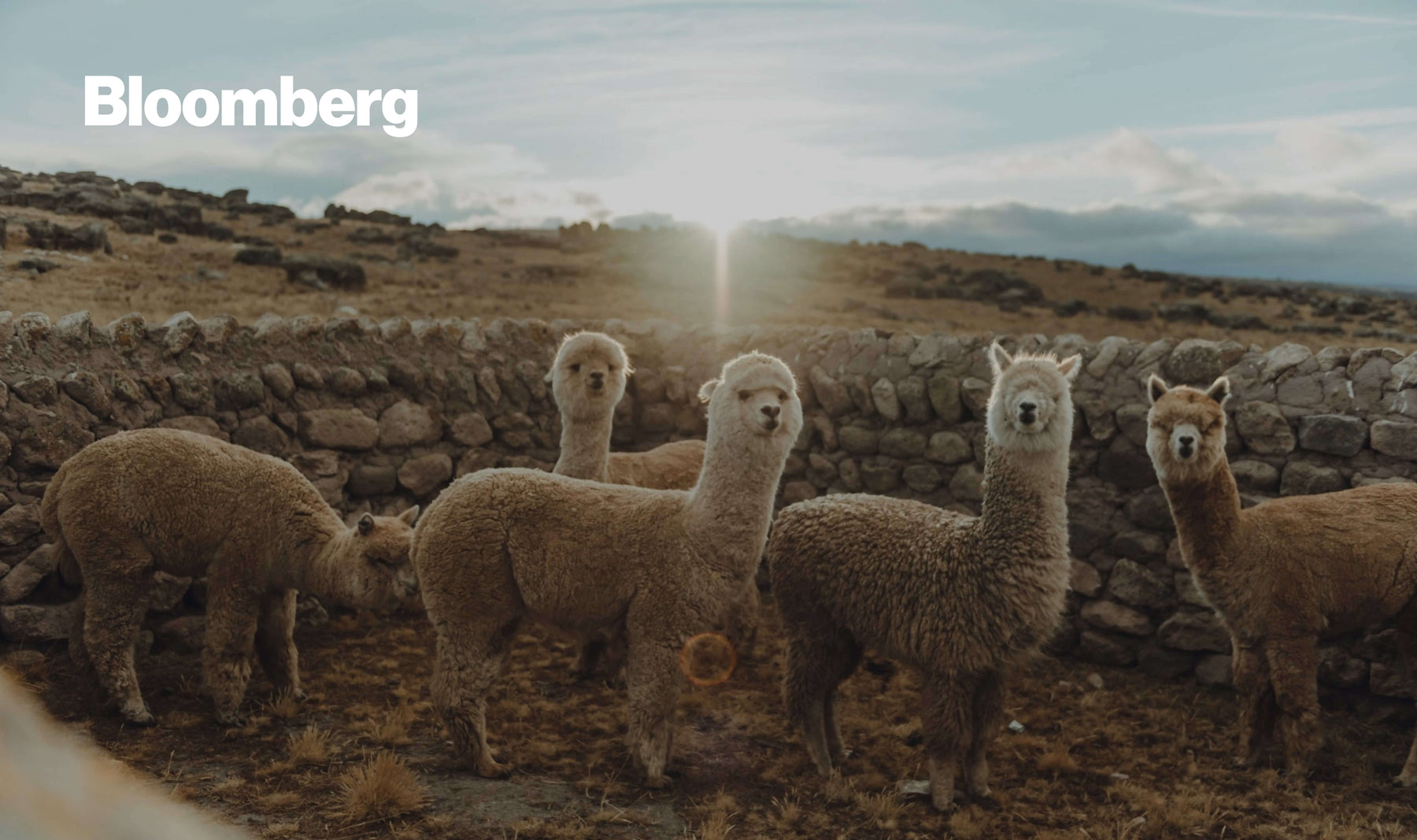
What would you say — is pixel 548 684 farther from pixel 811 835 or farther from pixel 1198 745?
pixel 1198 745

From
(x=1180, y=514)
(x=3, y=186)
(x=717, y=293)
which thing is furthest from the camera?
(x=717, y=293)

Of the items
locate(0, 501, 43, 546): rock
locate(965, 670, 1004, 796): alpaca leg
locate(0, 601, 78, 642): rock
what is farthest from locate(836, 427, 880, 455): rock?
locate(0, 501, 43, 546): rock

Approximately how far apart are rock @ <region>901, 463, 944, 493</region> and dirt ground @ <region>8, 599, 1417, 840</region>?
1511 mm

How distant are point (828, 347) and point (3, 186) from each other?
26.9 metres

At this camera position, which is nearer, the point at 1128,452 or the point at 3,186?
the point at 1128,452

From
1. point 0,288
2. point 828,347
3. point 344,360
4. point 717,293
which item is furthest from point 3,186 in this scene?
point 828,347

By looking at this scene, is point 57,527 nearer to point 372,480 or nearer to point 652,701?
point 372,480

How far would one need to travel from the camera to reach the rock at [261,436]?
292 inches

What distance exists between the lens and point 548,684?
22.3 ft

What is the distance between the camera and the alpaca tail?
19.0ft

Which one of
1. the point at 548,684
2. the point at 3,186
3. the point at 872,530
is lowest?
the point at 548,684

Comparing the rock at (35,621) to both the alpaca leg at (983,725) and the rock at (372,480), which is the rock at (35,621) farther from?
the alpaca leg at (983,725)

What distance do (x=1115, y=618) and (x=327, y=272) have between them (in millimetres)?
24573

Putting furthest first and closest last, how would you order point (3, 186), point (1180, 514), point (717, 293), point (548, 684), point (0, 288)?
1. point (717, 293)
2. point (3, 186)
3. point (0, 288)
4. point (548, 684)
5. point (1180, 514)
